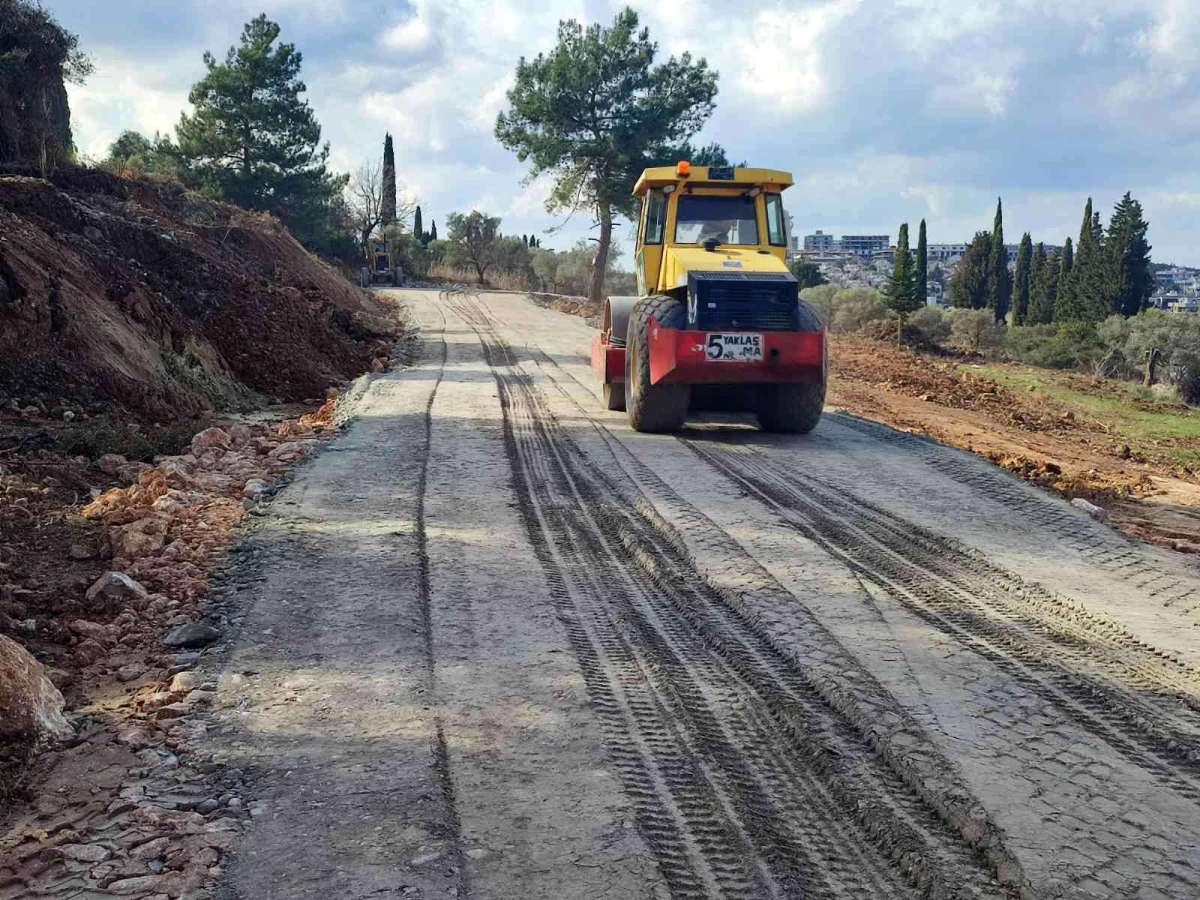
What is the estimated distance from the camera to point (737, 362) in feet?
36.7

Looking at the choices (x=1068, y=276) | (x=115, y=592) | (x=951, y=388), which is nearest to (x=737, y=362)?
(x=115, y=592)

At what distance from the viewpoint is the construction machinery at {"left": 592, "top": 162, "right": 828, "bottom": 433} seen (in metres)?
11.2

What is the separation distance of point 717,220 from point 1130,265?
4182cm

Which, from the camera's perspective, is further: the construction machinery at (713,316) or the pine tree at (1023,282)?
the pine tree at (1023,282)

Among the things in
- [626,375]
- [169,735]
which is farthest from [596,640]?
[626,375]

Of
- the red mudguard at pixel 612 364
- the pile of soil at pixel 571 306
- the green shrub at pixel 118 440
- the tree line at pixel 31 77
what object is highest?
the tree line at pixel 31 77

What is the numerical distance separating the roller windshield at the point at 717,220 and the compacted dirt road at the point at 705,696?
4.51m

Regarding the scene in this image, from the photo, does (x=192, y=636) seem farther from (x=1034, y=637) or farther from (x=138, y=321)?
(x=138, y=321)

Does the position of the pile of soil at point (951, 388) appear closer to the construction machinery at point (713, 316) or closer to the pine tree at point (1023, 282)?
the construction machinery at point (713, 316)

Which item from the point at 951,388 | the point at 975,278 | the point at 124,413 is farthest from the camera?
the point at 975,278

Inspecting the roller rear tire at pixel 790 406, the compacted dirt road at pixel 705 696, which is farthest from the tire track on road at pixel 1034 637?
the roller rear tire at pixel 790 406

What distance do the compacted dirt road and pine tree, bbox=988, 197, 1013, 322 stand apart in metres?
60.4

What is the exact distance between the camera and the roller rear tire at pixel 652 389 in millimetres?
11586

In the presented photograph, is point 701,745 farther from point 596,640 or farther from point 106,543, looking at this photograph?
point 106,543
